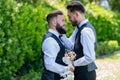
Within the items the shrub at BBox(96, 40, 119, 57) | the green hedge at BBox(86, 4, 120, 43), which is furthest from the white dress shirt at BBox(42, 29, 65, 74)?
the green hedge at BBox(86, 4, 120, 43)

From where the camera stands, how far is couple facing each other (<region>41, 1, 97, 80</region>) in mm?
5152

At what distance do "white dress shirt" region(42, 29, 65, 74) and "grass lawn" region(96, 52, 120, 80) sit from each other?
5.42 meters

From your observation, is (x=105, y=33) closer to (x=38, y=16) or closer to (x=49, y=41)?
(x=38, y=16)

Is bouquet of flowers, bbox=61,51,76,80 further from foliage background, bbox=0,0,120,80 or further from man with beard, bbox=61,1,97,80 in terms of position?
foliage background, bbox=0,0,120,80

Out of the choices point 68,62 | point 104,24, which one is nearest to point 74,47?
point 68,62

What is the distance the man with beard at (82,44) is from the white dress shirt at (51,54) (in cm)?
23

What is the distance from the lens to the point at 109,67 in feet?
41.1

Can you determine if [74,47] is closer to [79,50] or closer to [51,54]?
[79,50]

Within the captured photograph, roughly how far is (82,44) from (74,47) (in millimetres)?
177

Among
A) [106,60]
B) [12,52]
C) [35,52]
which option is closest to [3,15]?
[12,52]

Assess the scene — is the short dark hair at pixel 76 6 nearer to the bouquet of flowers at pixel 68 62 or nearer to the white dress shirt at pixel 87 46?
the white dress shirt at pixel 87 46

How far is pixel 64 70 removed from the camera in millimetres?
5219

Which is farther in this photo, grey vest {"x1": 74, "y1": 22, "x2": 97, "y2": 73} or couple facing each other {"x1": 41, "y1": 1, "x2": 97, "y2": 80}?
grey vest {"x1": 74, "y1": 22, "x2": 97, "y2": 73}

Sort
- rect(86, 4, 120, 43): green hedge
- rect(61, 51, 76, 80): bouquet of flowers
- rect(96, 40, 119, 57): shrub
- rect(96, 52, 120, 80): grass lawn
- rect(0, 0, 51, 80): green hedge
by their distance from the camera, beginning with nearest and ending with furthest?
rect(61, 51, 76, 80): bouquet of flowers → rect(0, 0, 51, 80): green hedge → rect(96, 52, 120, 80): grass lawn → rect(96, 40, 119, 57): shrub → rect(86, 4, 120, 43): green hedge
